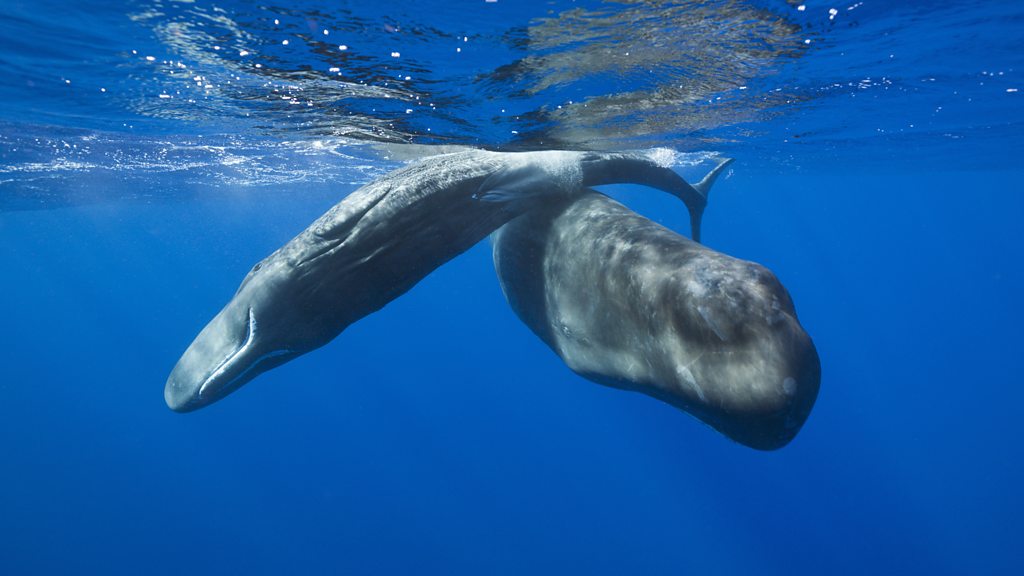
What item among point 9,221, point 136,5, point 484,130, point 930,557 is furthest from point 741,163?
point 9,221

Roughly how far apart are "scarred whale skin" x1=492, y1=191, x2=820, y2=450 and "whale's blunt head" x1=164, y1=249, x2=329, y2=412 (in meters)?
2.56

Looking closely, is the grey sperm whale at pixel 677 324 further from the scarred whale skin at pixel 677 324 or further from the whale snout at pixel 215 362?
the whale snout at pixel 215 362

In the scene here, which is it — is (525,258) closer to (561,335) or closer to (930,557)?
(561,335)

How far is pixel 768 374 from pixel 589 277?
2.25m

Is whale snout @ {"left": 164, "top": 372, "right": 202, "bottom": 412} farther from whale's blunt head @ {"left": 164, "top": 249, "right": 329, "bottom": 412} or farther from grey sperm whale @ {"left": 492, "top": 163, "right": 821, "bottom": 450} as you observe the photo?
grey sperm whale @ {"left": 492, "top": 163, "right": 821, "bottom": 450}

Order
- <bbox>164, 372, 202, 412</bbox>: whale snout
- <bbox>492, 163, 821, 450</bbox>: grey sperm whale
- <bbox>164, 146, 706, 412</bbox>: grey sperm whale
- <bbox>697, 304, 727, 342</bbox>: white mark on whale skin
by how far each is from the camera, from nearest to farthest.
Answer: <bbox>492, 163, 821, 450</bbox>: grey sperm whale, <bbox>697, 304, 727, 342</bbox>: white mark on whale skin, <bbox>164, 146, 706, 412</bbox>: grey sperm whale, <bbox>164, 372, 202, 412</bbox>: whale snout

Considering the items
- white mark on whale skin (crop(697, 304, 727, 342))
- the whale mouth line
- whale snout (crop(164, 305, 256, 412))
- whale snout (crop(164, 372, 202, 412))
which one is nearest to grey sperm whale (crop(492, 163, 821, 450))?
white mark on whale skin (crop(697, 304, 727, 342))

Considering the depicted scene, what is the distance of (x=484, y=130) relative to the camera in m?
12.8

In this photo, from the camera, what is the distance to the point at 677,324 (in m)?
3.67

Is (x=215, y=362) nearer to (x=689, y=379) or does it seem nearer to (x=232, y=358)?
(x=232, y=358)

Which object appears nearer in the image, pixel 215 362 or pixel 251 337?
pixel 251 337

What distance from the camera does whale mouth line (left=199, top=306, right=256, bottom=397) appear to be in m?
5.34

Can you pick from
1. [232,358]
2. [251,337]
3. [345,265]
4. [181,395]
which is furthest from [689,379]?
[181,395]

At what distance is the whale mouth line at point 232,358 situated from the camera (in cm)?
534
